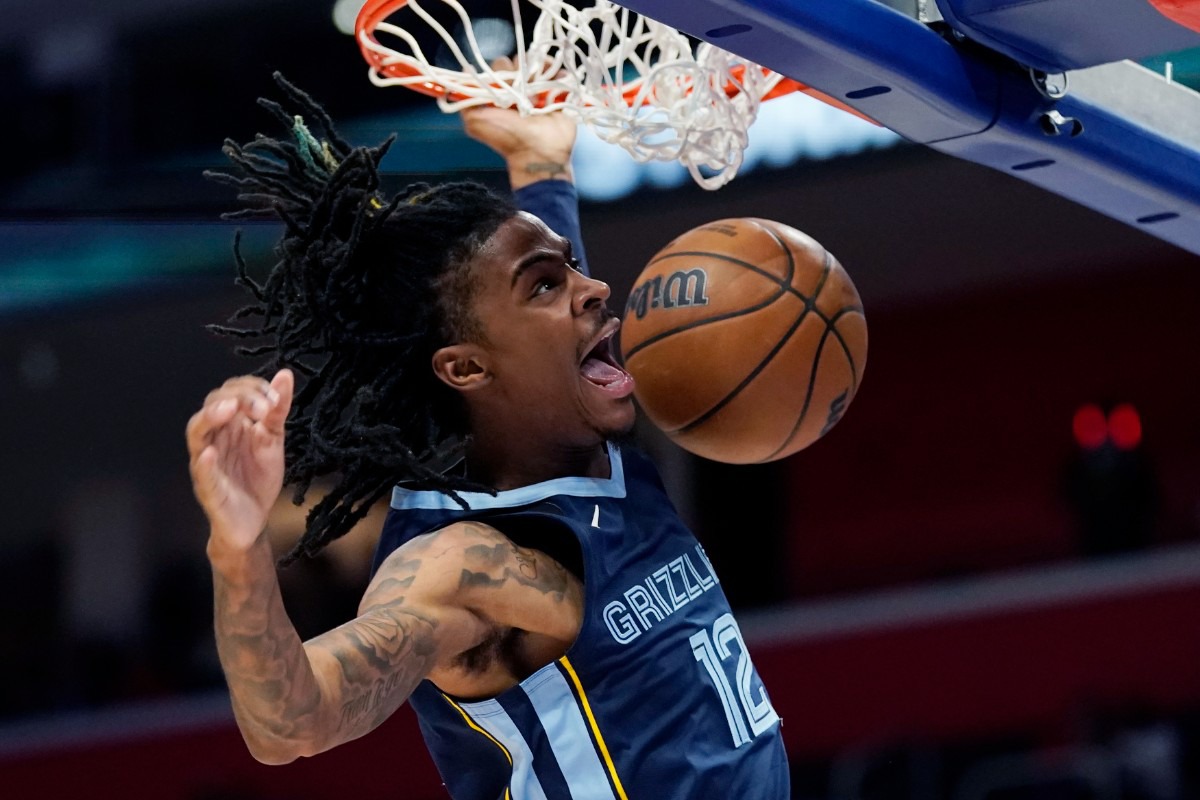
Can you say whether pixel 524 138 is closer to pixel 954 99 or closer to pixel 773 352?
pixel 773 352

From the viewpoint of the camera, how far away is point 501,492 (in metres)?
2.13

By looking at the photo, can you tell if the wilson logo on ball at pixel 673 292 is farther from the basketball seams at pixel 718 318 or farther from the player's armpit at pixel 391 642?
the player's armpit at pixel 391 642

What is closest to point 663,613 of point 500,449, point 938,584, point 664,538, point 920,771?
point 664,538

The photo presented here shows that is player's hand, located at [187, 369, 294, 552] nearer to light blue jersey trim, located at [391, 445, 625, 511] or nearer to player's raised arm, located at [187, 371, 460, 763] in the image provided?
player's raised arm, located at [187, 371, 460, 763]

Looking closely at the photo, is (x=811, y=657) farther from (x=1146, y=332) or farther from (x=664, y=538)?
(x=664, y=538)

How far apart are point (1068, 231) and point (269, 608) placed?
683 centimetres

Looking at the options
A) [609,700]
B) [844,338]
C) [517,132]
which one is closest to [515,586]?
[609,700]

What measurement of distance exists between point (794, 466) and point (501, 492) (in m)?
6.46

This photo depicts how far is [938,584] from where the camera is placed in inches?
290

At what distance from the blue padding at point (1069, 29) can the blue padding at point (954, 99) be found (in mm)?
41

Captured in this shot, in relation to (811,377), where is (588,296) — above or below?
above

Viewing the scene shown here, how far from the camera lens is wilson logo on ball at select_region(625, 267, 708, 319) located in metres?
2.31

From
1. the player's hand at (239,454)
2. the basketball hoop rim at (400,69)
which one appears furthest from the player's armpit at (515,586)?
the basketball hoop rim at (400,69)

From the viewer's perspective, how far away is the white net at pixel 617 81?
251cm
